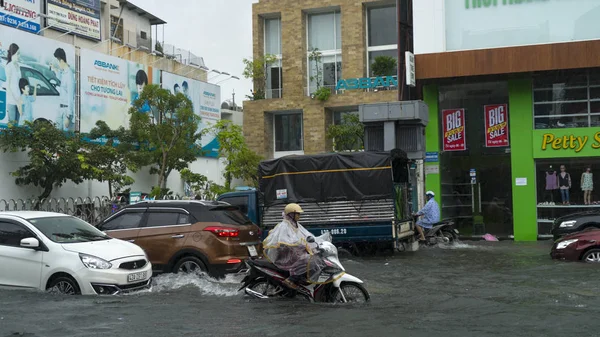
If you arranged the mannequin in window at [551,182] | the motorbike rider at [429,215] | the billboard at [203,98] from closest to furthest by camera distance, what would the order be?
the motorbike rider at [429,215]
the mannequin in window at [551,182]
the billboard at [203,98]

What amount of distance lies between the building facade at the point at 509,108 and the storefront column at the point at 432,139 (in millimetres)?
36

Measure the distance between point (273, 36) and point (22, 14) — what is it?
16873 millimetres

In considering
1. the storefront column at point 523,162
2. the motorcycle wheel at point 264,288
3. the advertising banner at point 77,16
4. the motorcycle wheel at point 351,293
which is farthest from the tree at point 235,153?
the motorcycle wheel at point 351,293

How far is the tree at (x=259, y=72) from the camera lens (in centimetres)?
4406

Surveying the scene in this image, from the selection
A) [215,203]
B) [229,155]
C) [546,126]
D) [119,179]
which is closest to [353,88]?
[229,155]

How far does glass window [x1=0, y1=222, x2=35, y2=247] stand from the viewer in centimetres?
1108

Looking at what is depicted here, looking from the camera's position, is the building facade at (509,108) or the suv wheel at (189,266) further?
the building facade at (509,108)

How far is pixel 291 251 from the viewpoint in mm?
9945

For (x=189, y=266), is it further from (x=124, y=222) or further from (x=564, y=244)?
(x=564, y=244)

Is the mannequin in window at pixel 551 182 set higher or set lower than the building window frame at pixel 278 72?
lower

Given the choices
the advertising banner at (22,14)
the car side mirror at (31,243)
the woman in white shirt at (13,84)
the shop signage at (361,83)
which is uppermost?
the advertising banner at (22,14)

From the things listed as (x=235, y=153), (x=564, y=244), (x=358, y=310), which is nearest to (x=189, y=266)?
(x=358, y=310)

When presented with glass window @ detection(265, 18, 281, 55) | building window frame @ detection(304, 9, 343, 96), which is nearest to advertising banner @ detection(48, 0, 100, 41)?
glass window @ detection(265, 18, 281, 55)

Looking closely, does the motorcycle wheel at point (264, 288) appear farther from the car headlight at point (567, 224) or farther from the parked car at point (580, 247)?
the car headlight at point (567, 224)
